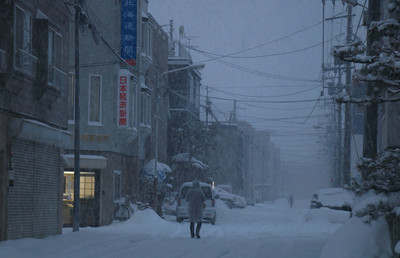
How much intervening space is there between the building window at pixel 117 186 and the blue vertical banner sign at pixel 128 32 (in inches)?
228

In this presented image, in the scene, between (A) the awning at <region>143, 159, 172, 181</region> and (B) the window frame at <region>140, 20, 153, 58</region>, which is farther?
(A) the awning at <region>143, 159, 172, 181</region>

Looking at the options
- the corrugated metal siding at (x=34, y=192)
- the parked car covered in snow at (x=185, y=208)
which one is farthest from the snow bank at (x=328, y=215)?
→ the corrugated metal siding at (x=34, y=192)

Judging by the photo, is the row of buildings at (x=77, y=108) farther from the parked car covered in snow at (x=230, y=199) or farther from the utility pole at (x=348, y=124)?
the utility pole at (x=348, y=124)

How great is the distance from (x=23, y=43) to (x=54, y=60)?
2795 millimetres

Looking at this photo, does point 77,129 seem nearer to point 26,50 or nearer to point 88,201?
point 26,50

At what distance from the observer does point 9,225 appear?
16719 mm

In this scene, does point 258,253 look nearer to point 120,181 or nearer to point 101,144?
point 101,144

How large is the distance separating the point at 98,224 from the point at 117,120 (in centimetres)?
498

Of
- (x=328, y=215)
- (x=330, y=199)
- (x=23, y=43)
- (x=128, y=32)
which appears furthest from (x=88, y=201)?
(x=330, y=199)

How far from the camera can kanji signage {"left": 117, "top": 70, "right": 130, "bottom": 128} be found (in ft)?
97.0

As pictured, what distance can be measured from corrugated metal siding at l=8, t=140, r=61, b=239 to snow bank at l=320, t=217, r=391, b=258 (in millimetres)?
9178

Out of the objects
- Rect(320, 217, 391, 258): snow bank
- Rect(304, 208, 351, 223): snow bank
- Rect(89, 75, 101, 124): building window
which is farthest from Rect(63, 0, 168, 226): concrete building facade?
Rect(320, 217, 391, 258): snow bank

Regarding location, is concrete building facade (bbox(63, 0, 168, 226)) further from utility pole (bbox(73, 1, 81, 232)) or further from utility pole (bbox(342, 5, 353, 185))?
utility pole (bbox(342, 5, 353, 185))

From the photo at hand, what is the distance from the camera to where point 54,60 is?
20.2m
